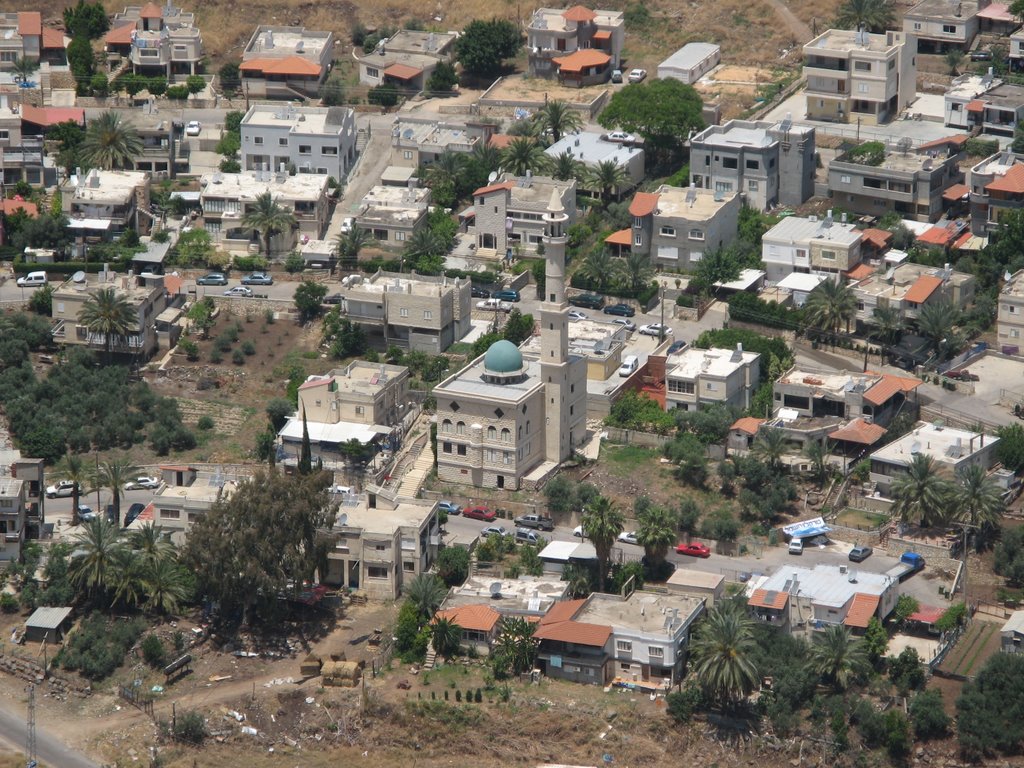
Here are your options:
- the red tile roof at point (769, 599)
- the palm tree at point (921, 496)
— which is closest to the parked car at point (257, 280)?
the palm tree at point (921, 496)

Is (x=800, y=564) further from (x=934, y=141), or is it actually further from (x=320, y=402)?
(x=934, y=141)

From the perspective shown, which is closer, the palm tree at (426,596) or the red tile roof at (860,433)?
the palm tree at (426,596)

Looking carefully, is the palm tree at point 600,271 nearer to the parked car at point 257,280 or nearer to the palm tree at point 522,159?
the palm tree at point 522,159

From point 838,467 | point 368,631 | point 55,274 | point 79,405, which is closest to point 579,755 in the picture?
point 368,631

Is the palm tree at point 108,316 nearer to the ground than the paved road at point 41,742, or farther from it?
farther from it

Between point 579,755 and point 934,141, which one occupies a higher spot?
point 934,141

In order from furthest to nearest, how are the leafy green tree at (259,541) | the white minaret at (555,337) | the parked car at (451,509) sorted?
the white minaret at (555,337) → the parked car at (451,509) → the leafy green tree at (259,541)

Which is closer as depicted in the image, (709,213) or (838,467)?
(838,467)
